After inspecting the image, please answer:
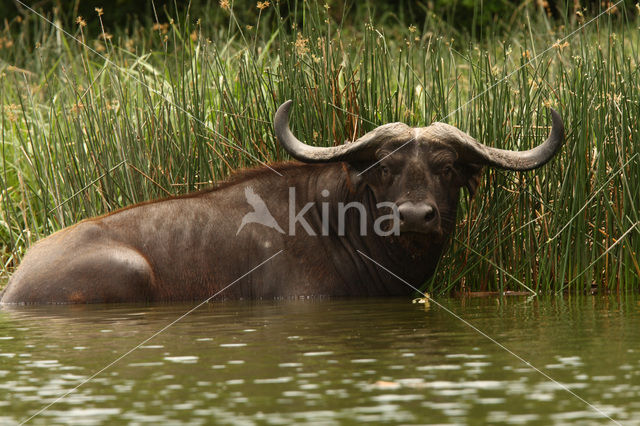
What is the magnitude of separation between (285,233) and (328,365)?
3826mm

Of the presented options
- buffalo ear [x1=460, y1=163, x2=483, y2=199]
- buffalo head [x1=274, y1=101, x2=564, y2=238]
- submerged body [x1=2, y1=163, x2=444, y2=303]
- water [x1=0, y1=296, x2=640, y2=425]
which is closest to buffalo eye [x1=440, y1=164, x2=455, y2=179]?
buffalo head [x1=274, y1=101, x2=564, y2=238]

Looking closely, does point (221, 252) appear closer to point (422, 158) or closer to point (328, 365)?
point (422, 158)

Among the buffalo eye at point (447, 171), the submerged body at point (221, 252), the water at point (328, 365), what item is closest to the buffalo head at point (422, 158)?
the buffalo eye at point (447, 171)

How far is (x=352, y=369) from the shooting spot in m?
5.12

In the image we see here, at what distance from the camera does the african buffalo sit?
8516 millimetres

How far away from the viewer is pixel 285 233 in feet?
29.6

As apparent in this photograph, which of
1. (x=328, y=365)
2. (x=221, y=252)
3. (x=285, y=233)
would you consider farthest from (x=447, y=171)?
(x=328, y=365)

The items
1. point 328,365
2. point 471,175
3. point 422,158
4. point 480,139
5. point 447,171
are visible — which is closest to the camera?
point 328,365

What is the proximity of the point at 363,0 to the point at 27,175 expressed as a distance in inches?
474

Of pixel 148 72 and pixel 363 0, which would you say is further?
pixel 363 0

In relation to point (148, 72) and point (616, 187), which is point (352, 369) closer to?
point (616, 187)

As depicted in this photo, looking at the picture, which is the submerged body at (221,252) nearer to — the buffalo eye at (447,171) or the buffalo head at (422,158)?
the buffalo head at (422,158)

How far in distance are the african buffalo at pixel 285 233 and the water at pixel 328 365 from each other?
0.86m

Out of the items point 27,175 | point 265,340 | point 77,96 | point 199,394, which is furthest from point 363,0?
point 199,394
